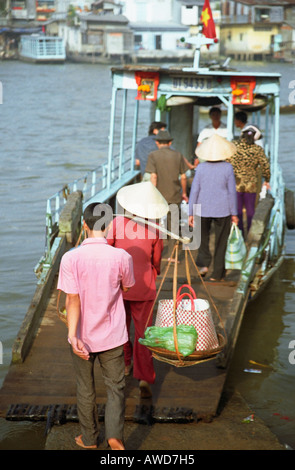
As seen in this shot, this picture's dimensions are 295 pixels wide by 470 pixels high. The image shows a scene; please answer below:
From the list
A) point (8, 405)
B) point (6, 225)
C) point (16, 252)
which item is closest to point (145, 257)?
point (8, 405)

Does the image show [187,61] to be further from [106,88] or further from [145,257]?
[145,257]

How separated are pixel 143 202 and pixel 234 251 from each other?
2856 mm

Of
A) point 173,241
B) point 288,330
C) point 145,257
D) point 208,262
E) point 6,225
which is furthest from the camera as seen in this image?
point 6,225

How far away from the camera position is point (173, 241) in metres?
9.26

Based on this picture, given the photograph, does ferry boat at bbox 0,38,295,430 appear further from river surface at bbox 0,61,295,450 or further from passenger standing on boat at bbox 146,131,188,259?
passenger standing on boat at bbox 146,131,188,259

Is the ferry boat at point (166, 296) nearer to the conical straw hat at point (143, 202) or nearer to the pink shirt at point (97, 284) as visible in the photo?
the conical straw hat at point (143, 202)

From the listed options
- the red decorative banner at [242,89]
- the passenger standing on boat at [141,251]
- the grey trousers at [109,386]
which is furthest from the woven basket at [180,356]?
the red decorative banner at [242,89]

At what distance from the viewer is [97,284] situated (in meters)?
4.96

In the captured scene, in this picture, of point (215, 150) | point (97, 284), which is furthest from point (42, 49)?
point (97, 284)

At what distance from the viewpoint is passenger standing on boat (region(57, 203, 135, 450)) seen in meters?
4.93

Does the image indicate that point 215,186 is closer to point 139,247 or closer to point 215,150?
point 215,150

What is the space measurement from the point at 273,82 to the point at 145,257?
17.3 feet

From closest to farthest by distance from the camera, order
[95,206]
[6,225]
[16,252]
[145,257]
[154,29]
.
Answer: [95,206], [145,257], [16,252], [6,225], [154,29]

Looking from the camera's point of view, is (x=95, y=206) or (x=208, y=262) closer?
(x=95, y=206)
